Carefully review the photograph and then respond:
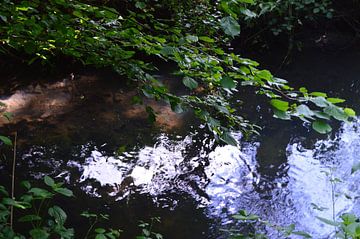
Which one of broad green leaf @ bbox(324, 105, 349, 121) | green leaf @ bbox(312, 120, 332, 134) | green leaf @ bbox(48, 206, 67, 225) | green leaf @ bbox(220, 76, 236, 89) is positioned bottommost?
green leaf @ bbox(48, 206, 67, 225)

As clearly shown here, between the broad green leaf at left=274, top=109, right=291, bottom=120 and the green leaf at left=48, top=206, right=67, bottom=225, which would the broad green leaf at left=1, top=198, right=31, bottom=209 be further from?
the broad green leaf at left=274, top=109, right=291, bottom=120

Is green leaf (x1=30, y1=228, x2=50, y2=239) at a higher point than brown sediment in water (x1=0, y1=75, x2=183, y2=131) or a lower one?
higher

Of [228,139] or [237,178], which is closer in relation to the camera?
[228,139]

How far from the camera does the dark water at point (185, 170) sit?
9.56ft

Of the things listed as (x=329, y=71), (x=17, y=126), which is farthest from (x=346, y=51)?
(x=17, y=126)

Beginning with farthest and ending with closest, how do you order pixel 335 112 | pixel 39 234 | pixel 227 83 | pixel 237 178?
pixel 237 178, pixel 39 234, pixel 227 83, pixel 335 112

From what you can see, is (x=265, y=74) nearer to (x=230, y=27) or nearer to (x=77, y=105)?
(x=230, y=27)

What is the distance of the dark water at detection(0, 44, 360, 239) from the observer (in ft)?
9.56

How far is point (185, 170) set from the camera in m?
3.46

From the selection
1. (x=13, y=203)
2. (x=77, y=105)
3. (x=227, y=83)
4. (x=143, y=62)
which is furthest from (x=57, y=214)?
(x=77, y=105)

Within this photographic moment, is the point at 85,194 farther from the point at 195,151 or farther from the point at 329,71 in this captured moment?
the point at 329,71

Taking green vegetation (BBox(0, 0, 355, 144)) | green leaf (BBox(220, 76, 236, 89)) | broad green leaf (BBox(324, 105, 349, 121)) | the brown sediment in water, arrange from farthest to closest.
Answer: the brown sediment in water < green vegetation (BBox(0, 0, 355, 144)) < green leaf (BBox(220, 76, 236, 89)) < broad green leaf (BBox(324, 105, 349, 121))

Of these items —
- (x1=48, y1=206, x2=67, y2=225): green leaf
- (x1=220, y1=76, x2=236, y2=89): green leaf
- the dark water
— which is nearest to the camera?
(x1=220, y1=76, x2=236, y2=89): green leaf

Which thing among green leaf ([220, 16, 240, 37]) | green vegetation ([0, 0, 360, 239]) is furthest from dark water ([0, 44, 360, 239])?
green leaf ([220, 16, 240, 37])
